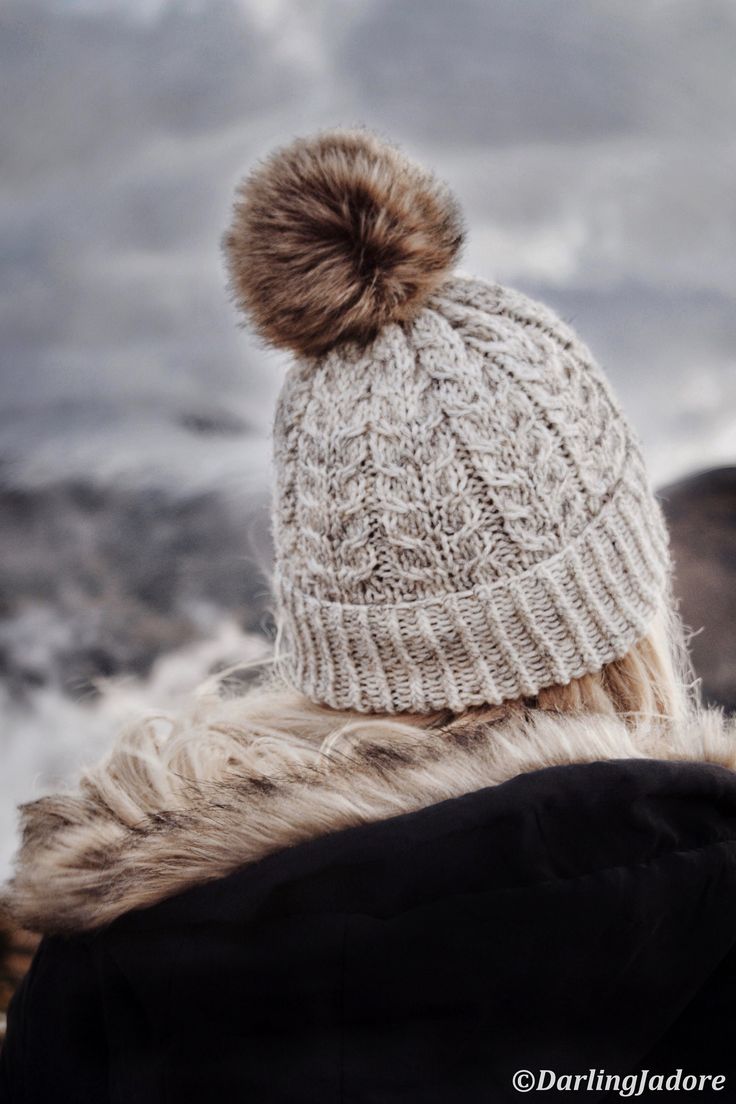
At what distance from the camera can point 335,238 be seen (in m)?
1.09

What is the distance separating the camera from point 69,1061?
0.84 meters

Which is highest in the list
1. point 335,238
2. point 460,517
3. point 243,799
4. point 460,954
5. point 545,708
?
point 335,238

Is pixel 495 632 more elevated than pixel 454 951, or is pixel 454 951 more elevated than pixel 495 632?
pixel 495 632

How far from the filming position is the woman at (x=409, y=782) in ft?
2.30

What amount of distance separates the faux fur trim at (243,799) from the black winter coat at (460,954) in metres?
0.01


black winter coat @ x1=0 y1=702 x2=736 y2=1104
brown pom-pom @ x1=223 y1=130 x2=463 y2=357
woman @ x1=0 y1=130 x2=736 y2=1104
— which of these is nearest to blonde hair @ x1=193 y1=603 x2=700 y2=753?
woman @ x1=0 y1=130 x2=736 y2=1104

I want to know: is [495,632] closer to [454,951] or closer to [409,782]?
[409,782]

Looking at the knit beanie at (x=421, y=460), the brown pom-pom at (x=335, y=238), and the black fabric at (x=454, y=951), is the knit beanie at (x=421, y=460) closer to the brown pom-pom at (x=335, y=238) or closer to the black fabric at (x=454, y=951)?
the brown pom-pom at (x=335, y=238)

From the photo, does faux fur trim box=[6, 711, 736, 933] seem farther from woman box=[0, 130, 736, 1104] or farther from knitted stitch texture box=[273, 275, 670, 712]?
knitted stitch texture box=[273, 275, 670, 712]

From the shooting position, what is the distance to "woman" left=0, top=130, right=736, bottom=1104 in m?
0.70

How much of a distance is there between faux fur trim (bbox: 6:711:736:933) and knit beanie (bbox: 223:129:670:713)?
16 centimetres

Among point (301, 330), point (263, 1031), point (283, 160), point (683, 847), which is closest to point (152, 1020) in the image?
point (263, 1031)

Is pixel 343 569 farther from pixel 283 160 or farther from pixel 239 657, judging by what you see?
pixel 239 657

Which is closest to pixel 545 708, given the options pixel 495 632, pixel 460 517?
pixel 495 632
